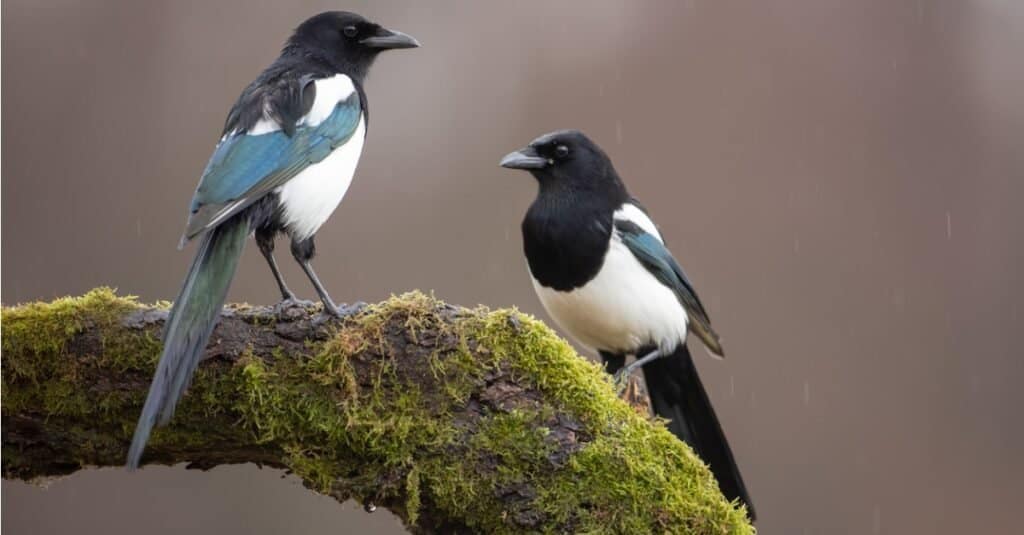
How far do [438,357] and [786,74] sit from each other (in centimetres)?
501

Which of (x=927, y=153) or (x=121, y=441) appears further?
(x=927, y=153)

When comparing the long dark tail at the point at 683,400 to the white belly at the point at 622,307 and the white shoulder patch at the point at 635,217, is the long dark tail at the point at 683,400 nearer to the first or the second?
the white belly at the point at 622,307

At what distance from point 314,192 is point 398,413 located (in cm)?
71

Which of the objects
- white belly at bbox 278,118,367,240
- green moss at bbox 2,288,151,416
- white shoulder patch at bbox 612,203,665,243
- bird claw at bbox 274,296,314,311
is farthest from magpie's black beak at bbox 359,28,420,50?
green moss at bbox 2,288,151,416

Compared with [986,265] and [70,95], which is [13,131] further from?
[986,265]

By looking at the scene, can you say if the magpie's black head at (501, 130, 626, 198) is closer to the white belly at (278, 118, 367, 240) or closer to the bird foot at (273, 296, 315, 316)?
the white belly at (278, 118, 367, 240)

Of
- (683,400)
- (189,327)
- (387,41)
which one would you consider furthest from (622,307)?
(189,327)

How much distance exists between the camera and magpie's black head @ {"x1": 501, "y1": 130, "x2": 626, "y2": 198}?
383 cm

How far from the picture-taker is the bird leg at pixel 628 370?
3.50 meters

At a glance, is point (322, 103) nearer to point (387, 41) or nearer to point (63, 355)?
point (387, 41)

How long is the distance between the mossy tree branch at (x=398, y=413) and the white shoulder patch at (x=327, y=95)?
1.86 ft

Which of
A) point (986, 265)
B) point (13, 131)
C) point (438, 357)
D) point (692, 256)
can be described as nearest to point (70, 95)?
point (13, 131)

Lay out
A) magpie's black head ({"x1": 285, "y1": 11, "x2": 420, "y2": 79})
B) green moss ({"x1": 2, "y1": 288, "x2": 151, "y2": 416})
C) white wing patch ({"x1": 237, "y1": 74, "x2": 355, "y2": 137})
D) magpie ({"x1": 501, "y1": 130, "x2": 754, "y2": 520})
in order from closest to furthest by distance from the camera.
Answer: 1. green moss ({"x1": 2, "y1": 288, "x2": 151, "y2": 416})
2. white wing patch ({"x1": 237, "y1": 74, "x2": 355, "y2": 137})
3. magpie's black head ({"x1": 285, "y1": 11, "x2": 420, "y2": 79})
4. magpie ({"x1": 501, "y1": 130, "x2": 754, "y2": 520})

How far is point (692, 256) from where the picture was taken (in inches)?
249
